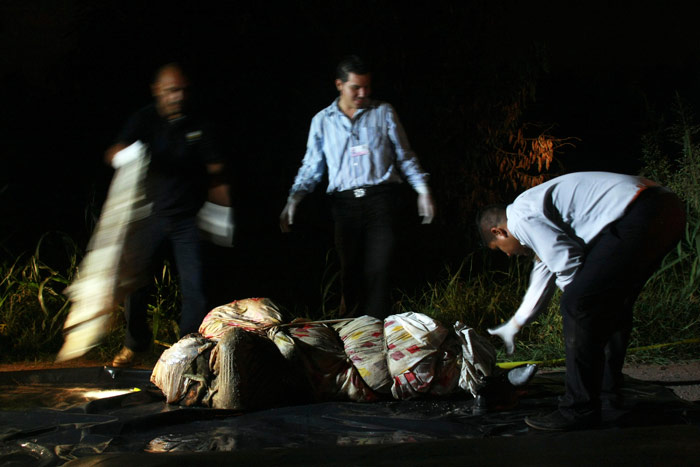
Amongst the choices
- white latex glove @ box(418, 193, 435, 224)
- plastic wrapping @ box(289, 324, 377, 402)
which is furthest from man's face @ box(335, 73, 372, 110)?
plastic wrapping @ box(289, 324, 377, 402)

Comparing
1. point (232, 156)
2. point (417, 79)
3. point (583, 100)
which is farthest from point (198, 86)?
point (583, 100)

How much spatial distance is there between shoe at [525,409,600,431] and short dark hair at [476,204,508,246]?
84 centimetres

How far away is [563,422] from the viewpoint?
272 centimetres

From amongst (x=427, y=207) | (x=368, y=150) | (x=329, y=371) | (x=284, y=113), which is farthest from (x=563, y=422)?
(x=284, y=113)

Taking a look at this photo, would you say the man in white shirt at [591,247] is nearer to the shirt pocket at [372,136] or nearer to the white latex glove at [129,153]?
the shirt pocket at [372,136]

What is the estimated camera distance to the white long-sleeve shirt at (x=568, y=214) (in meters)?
2.80

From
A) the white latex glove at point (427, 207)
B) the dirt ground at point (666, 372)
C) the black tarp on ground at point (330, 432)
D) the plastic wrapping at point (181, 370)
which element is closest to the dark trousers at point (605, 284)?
the black tarp on ground at point (330, 432)

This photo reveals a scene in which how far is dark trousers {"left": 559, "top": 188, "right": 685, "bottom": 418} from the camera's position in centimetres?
275

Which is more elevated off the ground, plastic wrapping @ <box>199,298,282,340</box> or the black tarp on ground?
plastic wrapping @ <box>199,298,282,340</box>

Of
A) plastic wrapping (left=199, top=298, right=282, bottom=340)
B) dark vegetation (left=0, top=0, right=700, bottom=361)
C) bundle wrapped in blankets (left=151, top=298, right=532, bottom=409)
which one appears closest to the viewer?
bundle wrapped in blankets (left=151, top=298, right=532, bottom=409)

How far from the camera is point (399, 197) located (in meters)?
4.25

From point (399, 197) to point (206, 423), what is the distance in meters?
1.96

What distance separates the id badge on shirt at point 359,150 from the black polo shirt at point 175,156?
846 mm

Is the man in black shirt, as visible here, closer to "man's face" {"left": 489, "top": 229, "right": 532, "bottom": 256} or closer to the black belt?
the black belt
